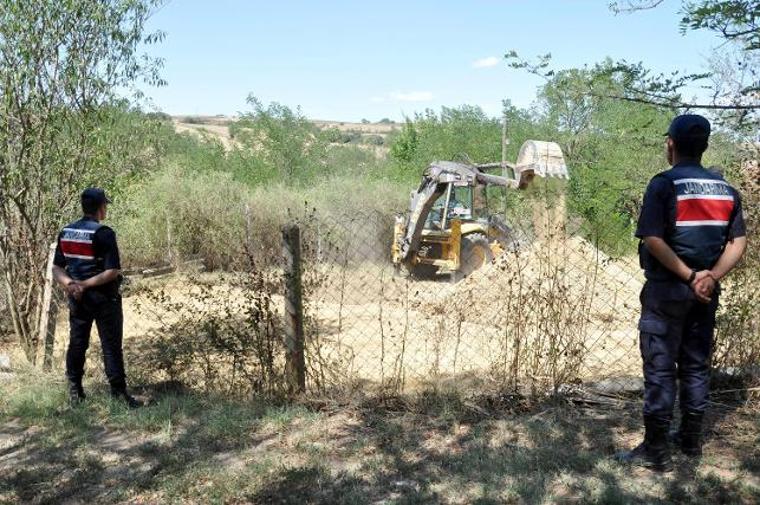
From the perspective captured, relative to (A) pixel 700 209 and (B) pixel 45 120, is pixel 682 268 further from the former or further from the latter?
(B) pixel 45 120

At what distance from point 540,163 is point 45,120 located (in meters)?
8.66

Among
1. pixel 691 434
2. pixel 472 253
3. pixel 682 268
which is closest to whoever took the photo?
pixel 682 268

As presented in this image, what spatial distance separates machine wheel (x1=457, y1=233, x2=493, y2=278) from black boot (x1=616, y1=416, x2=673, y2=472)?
1046 centimetres

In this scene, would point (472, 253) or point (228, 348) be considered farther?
point (472, 253)

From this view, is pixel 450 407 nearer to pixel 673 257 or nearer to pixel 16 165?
pixel 673 257

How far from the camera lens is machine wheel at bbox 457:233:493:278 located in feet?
46.2

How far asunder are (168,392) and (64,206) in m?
2.73

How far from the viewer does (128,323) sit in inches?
442

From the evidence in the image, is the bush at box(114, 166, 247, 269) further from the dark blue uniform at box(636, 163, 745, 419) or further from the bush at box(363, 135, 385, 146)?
the bush at box(363, 135, 385, 146)

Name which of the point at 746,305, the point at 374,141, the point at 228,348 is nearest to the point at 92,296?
the point at 228,348

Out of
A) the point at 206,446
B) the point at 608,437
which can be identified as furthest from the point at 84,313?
the point at 608,437

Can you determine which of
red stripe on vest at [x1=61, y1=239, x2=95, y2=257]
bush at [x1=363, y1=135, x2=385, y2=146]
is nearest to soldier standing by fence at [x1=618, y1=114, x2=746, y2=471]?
red stripe on vest at [x1=61, y1=239, x2=95, y2=257]

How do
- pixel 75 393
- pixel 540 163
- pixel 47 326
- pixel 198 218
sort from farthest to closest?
pixel 198 218, pixel 540 163, pixel 47 326, pixel 75 393

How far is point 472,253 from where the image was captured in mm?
14172
